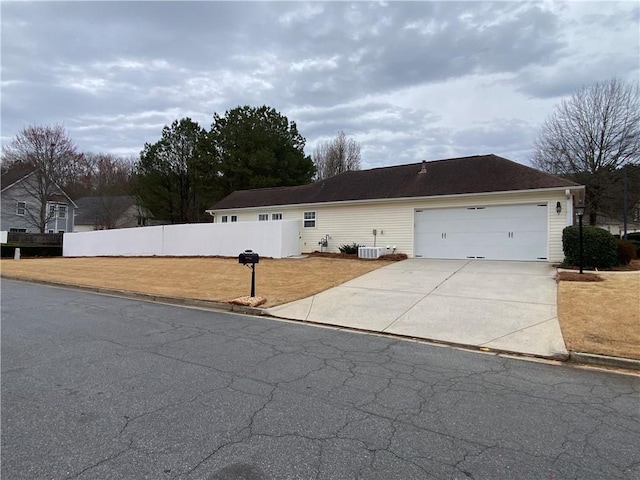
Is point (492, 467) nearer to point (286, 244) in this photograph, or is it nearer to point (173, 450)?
point (173, 450)

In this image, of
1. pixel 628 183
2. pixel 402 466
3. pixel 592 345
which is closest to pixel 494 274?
pixel 592 345

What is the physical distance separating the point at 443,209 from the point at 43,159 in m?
34.9

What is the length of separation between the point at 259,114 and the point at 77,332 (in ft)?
102

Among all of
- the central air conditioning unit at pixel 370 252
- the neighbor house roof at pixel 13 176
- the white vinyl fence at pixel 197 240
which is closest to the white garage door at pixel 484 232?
the central air conditioning unit at pixel 370 252

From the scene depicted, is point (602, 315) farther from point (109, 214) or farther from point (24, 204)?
point (24, 204)

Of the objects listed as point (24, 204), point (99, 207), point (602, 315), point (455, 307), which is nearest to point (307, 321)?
point (455, 307)

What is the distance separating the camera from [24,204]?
41.7 metres

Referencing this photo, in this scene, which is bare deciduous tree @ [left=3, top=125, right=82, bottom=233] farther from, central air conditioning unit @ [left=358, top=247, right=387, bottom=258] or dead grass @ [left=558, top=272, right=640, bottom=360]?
dead grass @ [left=558, top=272, right=640, bottom=360]

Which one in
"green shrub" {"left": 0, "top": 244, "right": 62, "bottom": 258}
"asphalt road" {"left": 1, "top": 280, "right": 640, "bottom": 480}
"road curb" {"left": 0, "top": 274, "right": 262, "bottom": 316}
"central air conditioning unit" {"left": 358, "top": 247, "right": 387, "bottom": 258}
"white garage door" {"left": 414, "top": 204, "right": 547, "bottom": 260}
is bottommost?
"asphalt road" {"left": 1, "top": 280, "right": 640, "bottom": 480}

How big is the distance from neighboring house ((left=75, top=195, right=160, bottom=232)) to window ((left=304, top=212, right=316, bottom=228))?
78.1 ft

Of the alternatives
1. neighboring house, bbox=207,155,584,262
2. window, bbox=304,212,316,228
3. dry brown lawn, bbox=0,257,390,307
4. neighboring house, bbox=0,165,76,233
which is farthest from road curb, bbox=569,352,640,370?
neighboring house, bbox=0,165,76,233

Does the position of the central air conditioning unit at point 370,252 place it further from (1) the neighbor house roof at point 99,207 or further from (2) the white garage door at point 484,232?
(1) the neighbor house roof at point 99,207

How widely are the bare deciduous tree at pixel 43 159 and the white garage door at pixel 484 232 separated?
108 ft

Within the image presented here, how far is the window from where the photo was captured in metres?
22.0
